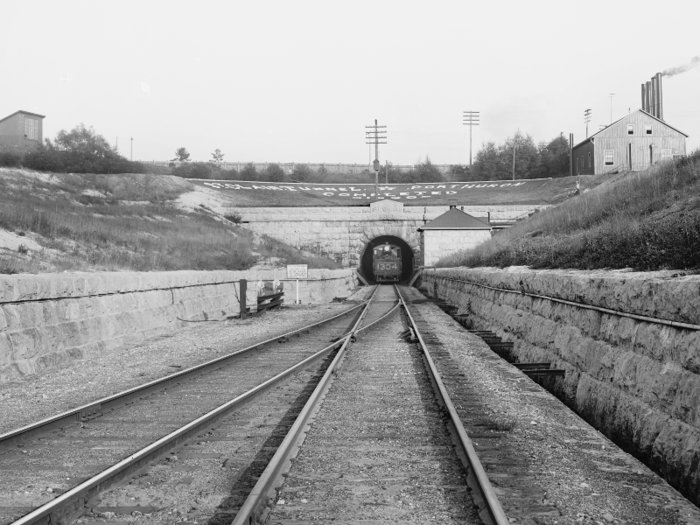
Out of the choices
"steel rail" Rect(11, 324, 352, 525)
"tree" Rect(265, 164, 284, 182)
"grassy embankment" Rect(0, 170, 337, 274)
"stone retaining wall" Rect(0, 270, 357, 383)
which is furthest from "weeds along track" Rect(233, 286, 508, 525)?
"tree" Rect(265, 164, 284, 182)

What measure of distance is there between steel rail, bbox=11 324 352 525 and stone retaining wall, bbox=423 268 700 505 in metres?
3.74

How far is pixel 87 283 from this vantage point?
11523 mm

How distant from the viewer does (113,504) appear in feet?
13.3

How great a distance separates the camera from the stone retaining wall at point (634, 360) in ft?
15.1

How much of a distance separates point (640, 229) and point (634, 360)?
3430 mm

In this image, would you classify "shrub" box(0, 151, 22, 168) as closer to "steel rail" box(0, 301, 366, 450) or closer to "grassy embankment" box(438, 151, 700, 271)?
"grassy embankment" box(438, 151, 700, 271)

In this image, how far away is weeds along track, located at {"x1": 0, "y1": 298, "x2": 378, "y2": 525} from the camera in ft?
13.2

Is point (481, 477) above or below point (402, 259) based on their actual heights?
below

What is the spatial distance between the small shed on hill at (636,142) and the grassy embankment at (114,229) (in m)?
35.0

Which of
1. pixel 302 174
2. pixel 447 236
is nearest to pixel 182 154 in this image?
pixel 302 174

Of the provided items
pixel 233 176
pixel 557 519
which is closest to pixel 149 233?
pixel 557 519

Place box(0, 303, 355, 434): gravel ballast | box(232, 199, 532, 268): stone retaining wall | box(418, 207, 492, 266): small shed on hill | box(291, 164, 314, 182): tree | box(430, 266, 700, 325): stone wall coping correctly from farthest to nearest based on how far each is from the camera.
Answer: box(291, 164, 314, 182): tree, box(232, 199, 532, 268): stone retaining wall, box(418, 207, 492, 266): small shed on hill, box(0, 303, 355, 434): gravel ballast, box(430, 266, 700, 325): stone wall coping

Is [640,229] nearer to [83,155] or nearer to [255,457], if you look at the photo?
[255,457]

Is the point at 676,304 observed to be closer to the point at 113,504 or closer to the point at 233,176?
the point at 113,504
